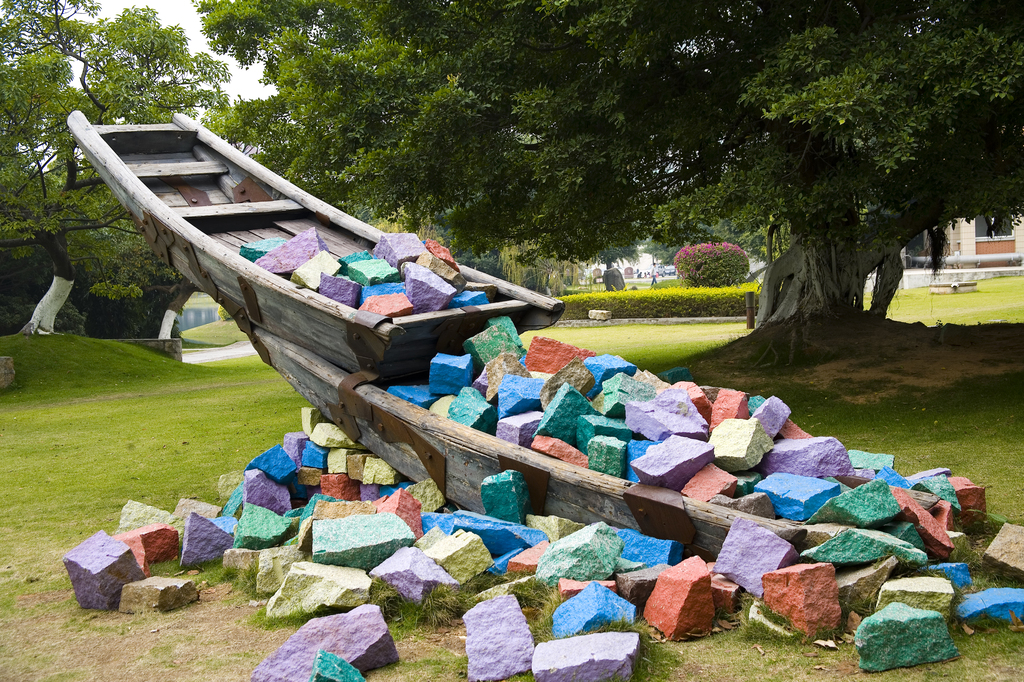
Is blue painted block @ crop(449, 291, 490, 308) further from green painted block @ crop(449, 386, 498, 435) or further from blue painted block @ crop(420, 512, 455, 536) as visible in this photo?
blue painted block @ crop(420, 512, 455, 536)

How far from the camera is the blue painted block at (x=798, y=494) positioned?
3.06 meters

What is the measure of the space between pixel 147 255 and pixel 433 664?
2742 centimetres

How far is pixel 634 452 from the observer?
3.47 meters

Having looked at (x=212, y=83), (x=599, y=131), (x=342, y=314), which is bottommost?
(x=342, y=314)

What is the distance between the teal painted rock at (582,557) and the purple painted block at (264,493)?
7.01 ft

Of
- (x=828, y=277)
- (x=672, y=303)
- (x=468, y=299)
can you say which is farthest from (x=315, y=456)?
(x=672, y=303)

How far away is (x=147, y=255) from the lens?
87.7 feet

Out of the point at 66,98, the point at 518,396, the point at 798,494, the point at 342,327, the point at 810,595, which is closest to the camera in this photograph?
the point at 810,595

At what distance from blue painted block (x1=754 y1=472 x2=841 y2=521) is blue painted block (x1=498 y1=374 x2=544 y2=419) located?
1210mm

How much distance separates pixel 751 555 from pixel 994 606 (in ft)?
2.68

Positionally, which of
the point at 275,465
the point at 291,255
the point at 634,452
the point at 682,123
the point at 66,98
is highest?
the point at 66,98

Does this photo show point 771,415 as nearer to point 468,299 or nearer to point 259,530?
point 468,299

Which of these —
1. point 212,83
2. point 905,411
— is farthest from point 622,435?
point 212,83

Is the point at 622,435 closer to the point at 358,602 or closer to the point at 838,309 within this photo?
the point at 358,602
